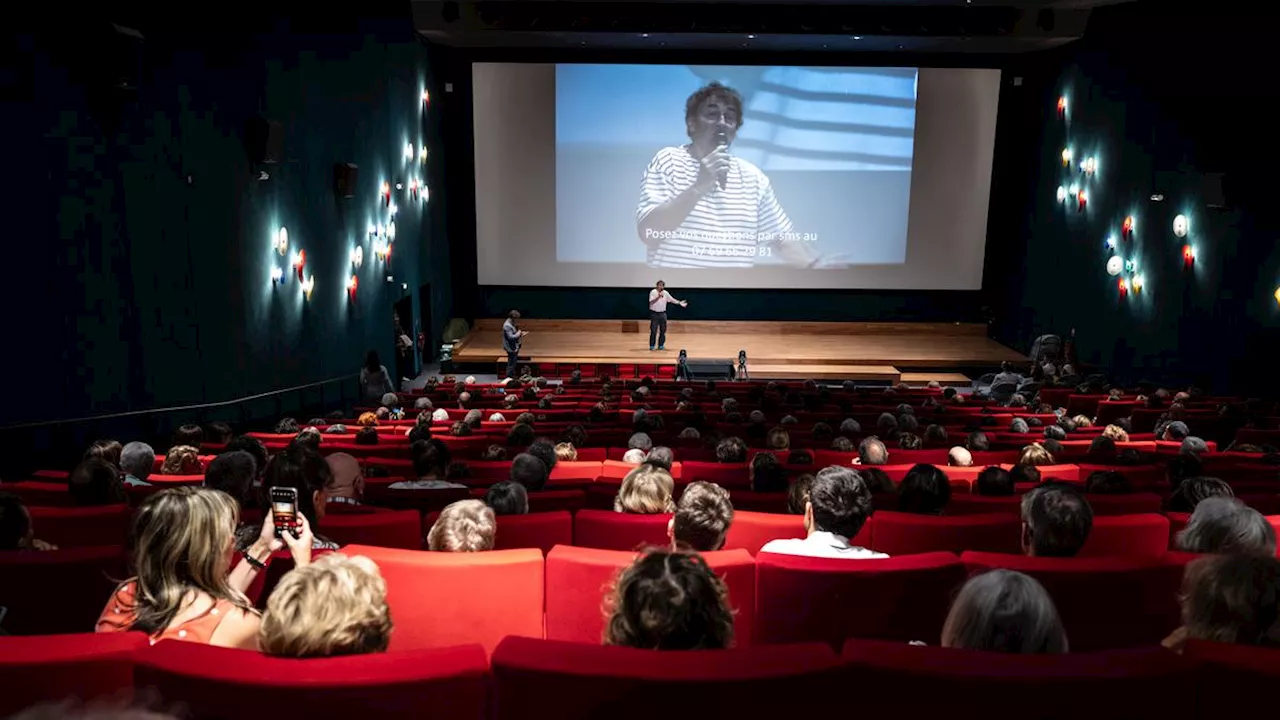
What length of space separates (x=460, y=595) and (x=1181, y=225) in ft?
44.8

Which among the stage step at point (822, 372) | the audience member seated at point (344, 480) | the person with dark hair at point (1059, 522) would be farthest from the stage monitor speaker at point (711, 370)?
the person with dark hair at point (1059, 522)

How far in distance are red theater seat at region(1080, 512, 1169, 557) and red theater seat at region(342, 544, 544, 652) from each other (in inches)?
89.2

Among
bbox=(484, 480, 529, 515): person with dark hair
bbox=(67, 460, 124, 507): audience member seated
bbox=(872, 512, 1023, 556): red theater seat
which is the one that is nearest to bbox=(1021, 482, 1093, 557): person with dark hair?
bbox=(872, 512, 1023, 556): red theater seat

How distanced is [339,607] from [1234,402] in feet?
38.6

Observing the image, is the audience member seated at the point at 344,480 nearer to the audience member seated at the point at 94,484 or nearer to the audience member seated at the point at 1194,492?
the audience member seated at the point at 94,484

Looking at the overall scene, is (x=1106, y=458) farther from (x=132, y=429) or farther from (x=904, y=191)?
(x=904, y=191)

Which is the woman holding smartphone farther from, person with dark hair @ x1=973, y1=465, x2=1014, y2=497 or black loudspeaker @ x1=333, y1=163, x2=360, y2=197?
black loudspeaker @ x1=333, y1=163, x2=360, y2=197

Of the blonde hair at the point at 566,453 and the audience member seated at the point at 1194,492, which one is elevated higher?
the audience member seated at the point at 1194,492

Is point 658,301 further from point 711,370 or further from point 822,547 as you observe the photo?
point 822,547

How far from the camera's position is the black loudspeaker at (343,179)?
12750 mm

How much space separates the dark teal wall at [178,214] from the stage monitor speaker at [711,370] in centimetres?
534

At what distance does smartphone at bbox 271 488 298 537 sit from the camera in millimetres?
3020

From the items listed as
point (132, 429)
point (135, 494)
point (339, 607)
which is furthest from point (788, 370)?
point (339, 607)

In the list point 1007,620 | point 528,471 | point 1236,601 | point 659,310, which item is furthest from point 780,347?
point 1007,620
